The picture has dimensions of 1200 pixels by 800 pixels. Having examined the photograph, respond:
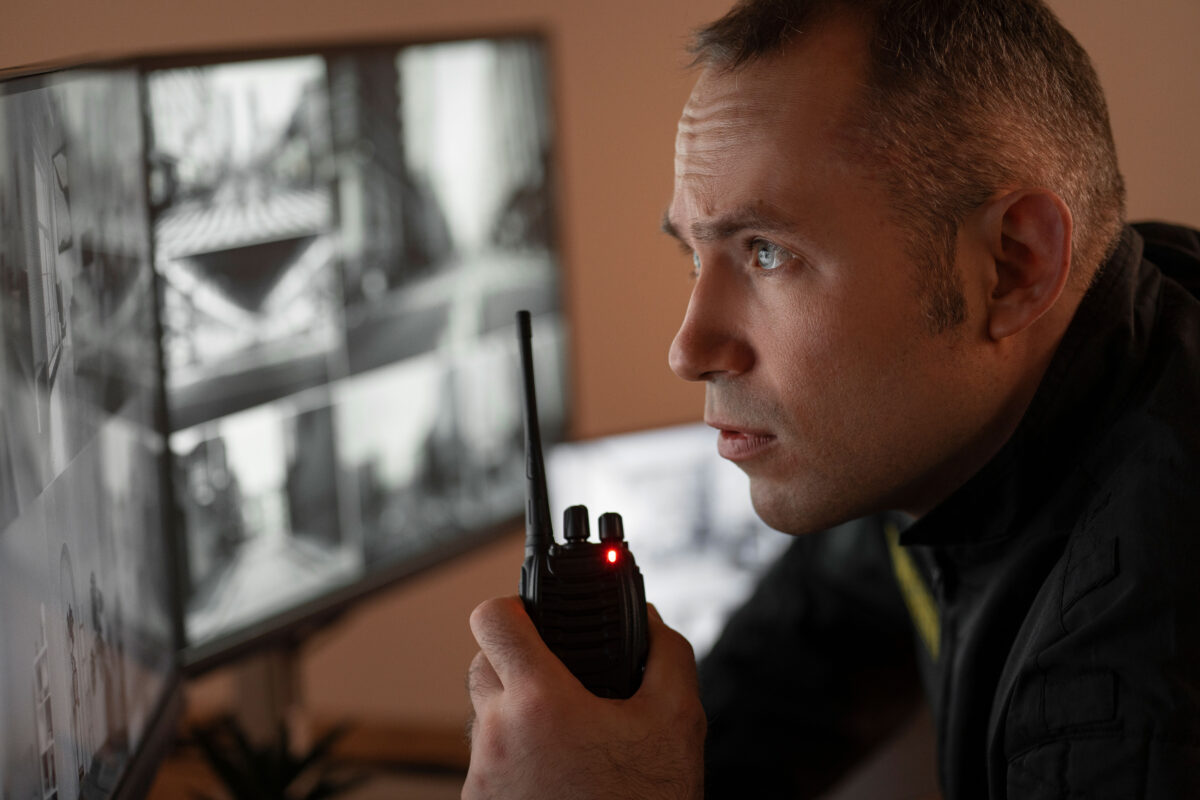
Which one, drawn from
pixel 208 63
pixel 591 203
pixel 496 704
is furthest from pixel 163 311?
pixel 591 203

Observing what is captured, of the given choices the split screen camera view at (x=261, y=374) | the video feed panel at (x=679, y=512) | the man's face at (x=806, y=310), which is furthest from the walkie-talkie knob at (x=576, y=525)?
the video feed panel at (x=679, y=512)

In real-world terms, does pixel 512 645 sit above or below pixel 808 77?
below

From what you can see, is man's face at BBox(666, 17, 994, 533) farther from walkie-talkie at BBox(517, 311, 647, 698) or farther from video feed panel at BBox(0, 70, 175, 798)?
video feed panel at BBox(0, 70, 175, 798)

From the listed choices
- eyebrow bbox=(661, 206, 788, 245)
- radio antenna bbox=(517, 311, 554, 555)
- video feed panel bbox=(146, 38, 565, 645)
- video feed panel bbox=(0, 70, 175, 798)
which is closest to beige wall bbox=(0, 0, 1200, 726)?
video feed panel bbox=(146, 38, 565, 645)

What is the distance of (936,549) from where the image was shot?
39.6 inches

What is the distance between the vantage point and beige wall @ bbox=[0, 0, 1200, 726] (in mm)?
1800

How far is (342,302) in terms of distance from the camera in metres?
1.32

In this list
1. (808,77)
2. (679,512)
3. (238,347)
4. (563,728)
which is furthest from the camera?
(679,512)

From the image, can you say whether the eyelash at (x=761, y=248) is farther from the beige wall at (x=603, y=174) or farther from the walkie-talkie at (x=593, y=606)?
the beige wall at (x=603, y=174)

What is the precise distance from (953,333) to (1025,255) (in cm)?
8

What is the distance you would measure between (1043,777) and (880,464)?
27 cm

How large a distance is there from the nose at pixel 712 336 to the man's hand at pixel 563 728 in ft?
0.77

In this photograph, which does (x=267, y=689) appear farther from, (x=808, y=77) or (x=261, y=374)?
(x=808, y=77)

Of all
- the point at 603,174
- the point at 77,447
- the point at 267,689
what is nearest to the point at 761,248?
the point at 77,447
